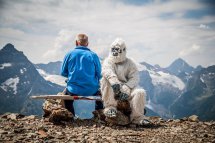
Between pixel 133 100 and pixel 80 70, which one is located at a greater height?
pixel 80 70

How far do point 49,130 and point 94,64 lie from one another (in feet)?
12.1

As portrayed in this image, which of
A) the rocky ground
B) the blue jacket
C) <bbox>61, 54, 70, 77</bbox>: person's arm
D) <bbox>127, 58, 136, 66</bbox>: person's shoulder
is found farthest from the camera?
<bbox>61, 54, 70, 77</bbox>: person's arm

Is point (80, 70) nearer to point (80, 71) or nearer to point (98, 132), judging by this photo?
point (80, 71)

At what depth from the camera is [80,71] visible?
1044 cm

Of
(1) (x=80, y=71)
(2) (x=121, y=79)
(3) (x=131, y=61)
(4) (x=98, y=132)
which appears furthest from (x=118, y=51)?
(4) (x=98, y=132)

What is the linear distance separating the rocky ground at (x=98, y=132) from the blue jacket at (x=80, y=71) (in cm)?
130

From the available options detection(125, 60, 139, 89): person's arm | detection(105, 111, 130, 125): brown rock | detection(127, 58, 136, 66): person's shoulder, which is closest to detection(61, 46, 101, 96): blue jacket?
detection(127, 58, 136, 66): person's shoulder

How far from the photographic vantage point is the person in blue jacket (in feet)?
34.2

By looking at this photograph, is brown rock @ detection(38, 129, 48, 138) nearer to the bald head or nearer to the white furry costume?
the white furry costume

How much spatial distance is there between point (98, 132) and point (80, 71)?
2.99m

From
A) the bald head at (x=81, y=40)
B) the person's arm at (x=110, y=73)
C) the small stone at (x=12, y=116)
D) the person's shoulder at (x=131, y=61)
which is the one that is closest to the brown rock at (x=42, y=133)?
the person's arm at (x=110, y=73)

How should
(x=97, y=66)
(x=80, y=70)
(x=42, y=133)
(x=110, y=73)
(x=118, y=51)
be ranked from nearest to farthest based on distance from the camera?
(x=42, y=133) → (x=110, y=73) → (x=118, y=51) → (x=80, y=70) → (x=97, y=66)

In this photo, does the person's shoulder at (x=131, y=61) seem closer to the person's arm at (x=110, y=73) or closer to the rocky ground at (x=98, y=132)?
the person's arm at (x=110, y=73)

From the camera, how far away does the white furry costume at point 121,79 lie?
907 centimetres
